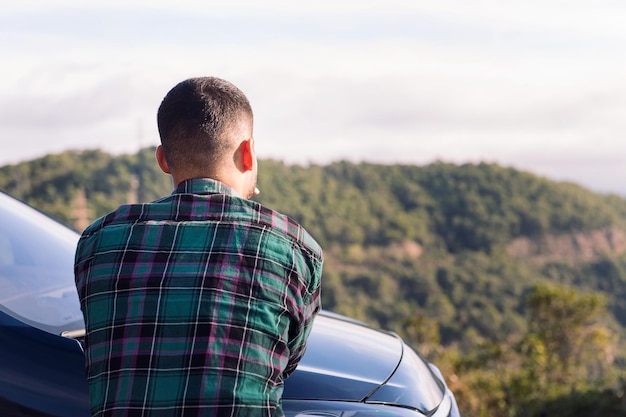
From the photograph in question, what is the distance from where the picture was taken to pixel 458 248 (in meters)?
54.0

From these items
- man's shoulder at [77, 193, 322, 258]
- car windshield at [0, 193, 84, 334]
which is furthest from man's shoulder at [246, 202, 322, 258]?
car windshield at [0, 193, 84, 334]

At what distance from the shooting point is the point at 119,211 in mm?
1751

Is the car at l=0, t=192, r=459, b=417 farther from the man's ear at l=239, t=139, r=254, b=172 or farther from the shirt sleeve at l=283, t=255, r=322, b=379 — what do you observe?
the man's ear at l=239, t=139, r=254, b=172

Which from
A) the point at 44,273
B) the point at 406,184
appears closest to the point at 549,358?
the point at 44,273

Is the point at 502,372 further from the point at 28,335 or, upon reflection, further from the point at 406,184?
the point at 406,184

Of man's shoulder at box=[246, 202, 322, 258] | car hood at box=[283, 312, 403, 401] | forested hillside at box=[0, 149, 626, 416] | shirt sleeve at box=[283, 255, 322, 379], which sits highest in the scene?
man's shoulder at box=[246, 202, 322, 258]

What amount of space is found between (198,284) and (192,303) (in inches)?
1.6

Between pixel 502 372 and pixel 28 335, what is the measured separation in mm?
12020

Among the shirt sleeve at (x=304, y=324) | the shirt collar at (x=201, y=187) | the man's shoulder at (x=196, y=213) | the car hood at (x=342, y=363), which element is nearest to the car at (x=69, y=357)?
the car hood at (x=342, y=363)

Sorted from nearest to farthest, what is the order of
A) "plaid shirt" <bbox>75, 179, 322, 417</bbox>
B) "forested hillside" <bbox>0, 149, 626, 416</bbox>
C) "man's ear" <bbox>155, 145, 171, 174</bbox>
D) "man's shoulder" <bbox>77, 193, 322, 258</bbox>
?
1. "plaid shirt" <bbox>75, 179, 322, 417</bbox>
2. "man's shoulder" <bbox>77, 193, 322, 258</bbox>
3. "man's ear" <bbox>155, 145, 171, 174</bbox>
4. "forested hillside" <bbox>0, 149, 626, 416</bbox>

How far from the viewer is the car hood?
2.28 metres

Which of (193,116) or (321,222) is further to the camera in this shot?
(321,222)

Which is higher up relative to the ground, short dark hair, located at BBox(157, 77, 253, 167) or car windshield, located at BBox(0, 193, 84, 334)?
short dark hair, located at BBox(157, 77, 253, 167)

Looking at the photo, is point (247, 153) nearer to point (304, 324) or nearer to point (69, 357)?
point (304, 324)
